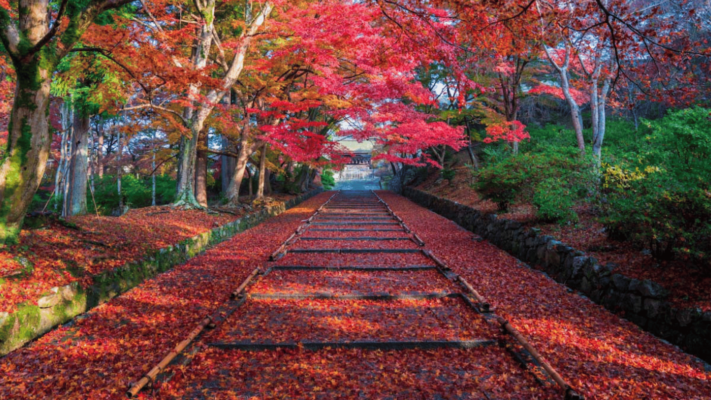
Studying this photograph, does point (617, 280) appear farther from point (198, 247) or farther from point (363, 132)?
point (363, 132)

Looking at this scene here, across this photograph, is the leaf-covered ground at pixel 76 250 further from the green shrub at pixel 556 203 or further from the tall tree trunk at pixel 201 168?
the green shrub at pixel 556 203

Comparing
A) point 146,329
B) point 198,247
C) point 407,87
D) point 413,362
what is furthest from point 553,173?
point 146,329

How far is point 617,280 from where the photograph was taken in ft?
16.5

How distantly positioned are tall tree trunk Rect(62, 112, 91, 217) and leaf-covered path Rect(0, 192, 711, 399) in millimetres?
7836

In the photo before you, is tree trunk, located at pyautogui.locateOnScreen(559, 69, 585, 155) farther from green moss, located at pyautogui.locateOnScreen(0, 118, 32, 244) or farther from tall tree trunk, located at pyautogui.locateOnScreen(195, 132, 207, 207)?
tall tree trunk, located at pyautogui.locateOnScreen(195, 132, 207, 207)

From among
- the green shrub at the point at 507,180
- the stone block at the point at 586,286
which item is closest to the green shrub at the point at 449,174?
the green shrub at the point at 507,180

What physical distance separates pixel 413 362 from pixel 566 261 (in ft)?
13.1

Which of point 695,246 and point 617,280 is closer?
point 695,246

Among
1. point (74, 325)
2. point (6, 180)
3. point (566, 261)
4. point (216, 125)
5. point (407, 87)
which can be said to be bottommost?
point (74, 325)

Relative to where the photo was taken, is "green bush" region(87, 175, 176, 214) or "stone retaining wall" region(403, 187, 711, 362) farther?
"green bush" region(87, 175, 176, 214)

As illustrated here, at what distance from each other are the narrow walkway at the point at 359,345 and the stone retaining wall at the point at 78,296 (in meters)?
1.84

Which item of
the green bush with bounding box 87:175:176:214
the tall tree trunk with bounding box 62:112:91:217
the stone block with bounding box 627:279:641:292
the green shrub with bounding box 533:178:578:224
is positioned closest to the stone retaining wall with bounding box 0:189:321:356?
the tall tree trunk with bounding box 62:112:91:217

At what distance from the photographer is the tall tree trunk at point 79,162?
11.9 meters

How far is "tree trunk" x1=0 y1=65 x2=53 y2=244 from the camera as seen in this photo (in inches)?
207
